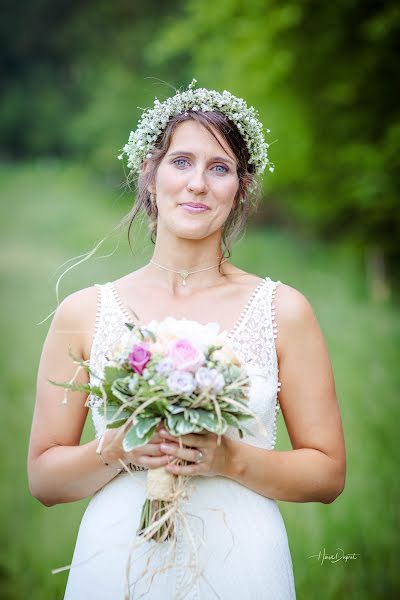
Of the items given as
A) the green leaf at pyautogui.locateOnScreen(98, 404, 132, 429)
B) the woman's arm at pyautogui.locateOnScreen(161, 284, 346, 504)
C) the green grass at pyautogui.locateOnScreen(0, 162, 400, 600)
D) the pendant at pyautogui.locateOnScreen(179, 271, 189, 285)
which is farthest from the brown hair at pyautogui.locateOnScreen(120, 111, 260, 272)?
the green grass at pyautogui.locateOnScreen(0, 162, 400, 600)

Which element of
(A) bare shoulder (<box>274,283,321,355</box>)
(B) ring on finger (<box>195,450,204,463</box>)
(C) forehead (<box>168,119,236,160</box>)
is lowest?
(B) ring on finger (<box>195,450,204,463</box>)

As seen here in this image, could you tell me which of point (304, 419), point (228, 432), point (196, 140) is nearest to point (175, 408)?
point (228, 432)

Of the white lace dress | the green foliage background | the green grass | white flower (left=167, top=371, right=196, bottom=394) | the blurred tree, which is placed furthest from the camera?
the blurred tree

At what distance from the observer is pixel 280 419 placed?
5.80 meters

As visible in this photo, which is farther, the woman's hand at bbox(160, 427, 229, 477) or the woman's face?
the woman's face

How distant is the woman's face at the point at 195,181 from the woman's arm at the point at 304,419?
389mm

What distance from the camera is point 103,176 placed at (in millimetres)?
6785

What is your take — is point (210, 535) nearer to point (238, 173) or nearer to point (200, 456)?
point (200, 456)

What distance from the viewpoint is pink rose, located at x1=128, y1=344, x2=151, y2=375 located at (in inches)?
74.4

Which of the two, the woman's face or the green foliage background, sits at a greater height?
the green foliage background

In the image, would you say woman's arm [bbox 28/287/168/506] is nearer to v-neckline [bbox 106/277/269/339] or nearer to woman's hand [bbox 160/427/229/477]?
v-neckline [bbox 106/277/269/339]

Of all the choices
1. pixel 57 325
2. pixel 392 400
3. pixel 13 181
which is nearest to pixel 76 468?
pixel 57 325

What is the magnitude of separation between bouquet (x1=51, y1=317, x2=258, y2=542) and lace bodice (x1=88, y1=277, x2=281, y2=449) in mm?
409

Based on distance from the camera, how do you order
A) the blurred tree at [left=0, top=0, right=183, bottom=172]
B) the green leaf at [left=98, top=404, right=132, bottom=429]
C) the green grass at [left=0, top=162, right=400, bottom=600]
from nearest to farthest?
the green leaf at [left=98, top=404, right=132, bottom=429] < the green grass at [left=0, top=162, right=400, bottom=600] < the blurred tree at [left=0, top=0, right=183, bottom=172]
